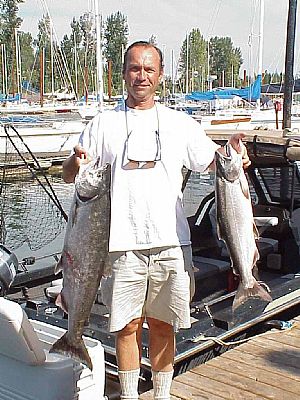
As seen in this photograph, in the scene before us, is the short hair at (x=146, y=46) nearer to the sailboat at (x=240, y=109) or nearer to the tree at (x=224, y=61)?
the sailboat at (x=240, y=109)

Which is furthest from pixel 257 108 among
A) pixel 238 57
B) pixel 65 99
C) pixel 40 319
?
pixel 238 57

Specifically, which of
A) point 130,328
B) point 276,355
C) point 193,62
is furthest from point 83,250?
point 193,62

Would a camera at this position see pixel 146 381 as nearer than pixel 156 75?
No

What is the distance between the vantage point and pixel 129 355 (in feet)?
11.4

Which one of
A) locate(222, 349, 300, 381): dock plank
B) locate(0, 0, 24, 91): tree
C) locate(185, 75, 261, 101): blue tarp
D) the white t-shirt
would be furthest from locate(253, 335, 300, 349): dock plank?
locate(0, 0, 24, 91): tree

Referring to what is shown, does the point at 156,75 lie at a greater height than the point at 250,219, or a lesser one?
greater

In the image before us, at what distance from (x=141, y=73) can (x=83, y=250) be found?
0.98 m

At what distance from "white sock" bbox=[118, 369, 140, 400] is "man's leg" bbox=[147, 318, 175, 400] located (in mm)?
134

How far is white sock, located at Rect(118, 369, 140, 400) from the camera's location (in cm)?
351

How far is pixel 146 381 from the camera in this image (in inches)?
170

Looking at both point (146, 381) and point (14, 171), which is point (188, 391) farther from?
point (14, 171)

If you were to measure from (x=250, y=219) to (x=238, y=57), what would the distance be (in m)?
70.5

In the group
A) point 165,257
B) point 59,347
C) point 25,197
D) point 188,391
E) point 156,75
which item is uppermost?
point 156,75

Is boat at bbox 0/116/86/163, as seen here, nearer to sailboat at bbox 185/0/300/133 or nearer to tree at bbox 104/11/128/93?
sailboat at bbox 185/0/300/133
